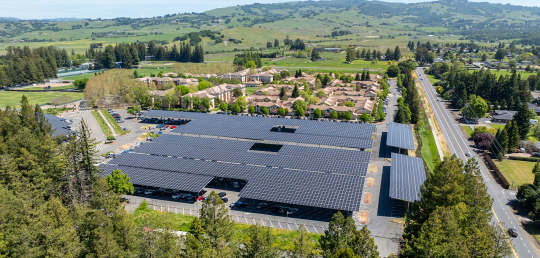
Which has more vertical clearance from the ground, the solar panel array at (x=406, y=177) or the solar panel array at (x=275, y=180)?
the solar panel array at (x=406, y=177)

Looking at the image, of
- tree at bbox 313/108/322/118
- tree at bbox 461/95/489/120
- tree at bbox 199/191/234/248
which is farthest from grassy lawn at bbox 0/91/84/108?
tree at bbox 461/95/489/120

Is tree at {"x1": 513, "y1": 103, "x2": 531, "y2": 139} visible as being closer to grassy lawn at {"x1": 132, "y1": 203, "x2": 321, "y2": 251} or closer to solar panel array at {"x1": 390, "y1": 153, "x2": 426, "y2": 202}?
solar panel array at {"x1": 390, "y1": 153, "x2": 426, "y2": 202}

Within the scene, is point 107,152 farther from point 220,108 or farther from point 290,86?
point 290,86

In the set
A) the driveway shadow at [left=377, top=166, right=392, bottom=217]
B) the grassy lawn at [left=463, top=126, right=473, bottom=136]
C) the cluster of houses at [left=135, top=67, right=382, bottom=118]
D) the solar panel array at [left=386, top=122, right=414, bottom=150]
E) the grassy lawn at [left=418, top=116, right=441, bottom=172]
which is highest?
the cluster of houses at [left=135, top=67, right=382, bottom=118]

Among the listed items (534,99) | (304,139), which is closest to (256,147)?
(304,139)

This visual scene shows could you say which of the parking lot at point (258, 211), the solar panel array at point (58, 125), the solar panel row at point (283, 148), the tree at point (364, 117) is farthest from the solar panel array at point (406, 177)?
the solar panel array at point (58, 125)

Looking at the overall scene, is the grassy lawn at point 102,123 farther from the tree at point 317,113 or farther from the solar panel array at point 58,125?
the tree at point 317,113
